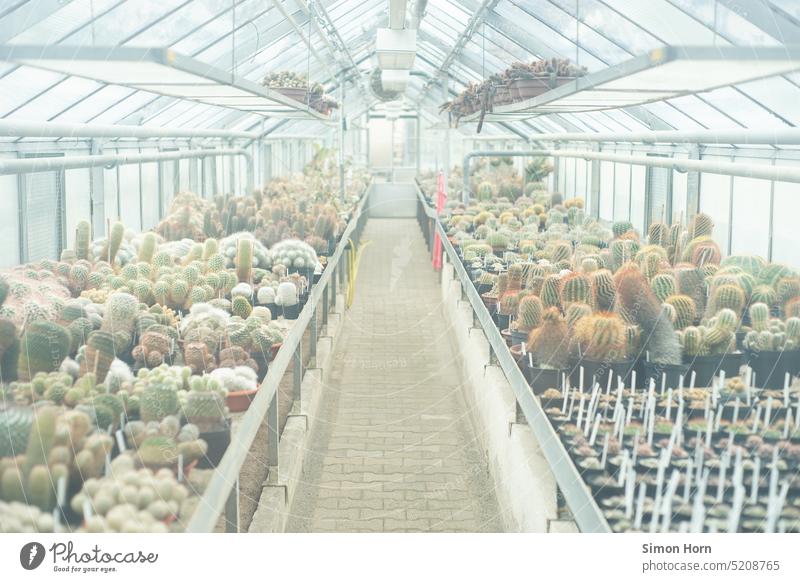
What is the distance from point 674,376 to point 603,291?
1.49 ft

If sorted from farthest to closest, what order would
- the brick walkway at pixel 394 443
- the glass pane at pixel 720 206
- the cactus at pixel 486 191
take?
the cactus at pixel 486 191 < the glass pane at pixel 720 206 < the brick walkway at pixel 394 443

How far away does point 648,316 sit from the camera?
8.00 feet

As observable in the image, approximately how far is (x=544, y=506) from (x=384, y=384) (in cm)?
238

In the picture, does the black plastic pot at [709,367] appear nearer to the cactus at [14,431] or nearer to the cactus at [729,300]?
the cactus at [729,300]

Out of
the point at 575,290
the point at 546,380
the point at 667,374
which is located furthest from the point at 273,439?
the point at 667,374

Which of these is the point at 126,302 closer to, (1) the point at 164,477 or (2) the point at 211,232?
(1) the point at 164,477

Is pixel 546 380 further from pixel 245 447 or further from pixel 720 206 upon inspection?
pixel 720 206

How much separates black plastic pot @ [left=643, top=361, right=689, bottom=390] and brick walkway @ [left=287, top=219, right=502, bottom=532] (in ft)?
2.68

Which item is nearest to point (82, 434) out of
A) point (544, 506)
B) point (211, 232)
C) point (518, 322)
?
point (544, 506)

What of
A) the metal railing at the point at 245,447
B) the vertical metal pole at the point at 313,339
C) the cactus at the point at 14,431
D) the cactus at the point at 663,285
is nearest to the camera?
the cactus at the point at 14,431

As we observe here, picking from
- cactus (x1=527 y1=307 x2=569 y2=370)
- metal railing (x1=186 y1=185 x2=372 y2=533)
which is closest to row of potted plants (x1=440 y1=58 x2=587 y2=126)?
metal railing (x1=186 y1=185 x2=372 y2=533)

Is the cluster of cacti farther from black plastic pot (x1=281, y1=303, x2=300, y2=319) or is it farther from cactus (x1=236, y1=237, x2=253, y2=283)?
cactus (x1=236, y1=237, x2=253, y2=283)

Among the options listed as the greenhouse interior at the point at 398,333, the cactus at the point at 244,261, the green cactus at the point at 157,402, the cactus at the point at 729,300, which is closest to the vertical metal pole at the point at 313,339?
the greenhouse interior at the point at 398,333

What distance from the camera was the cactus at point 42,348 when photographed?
5.60 ft
